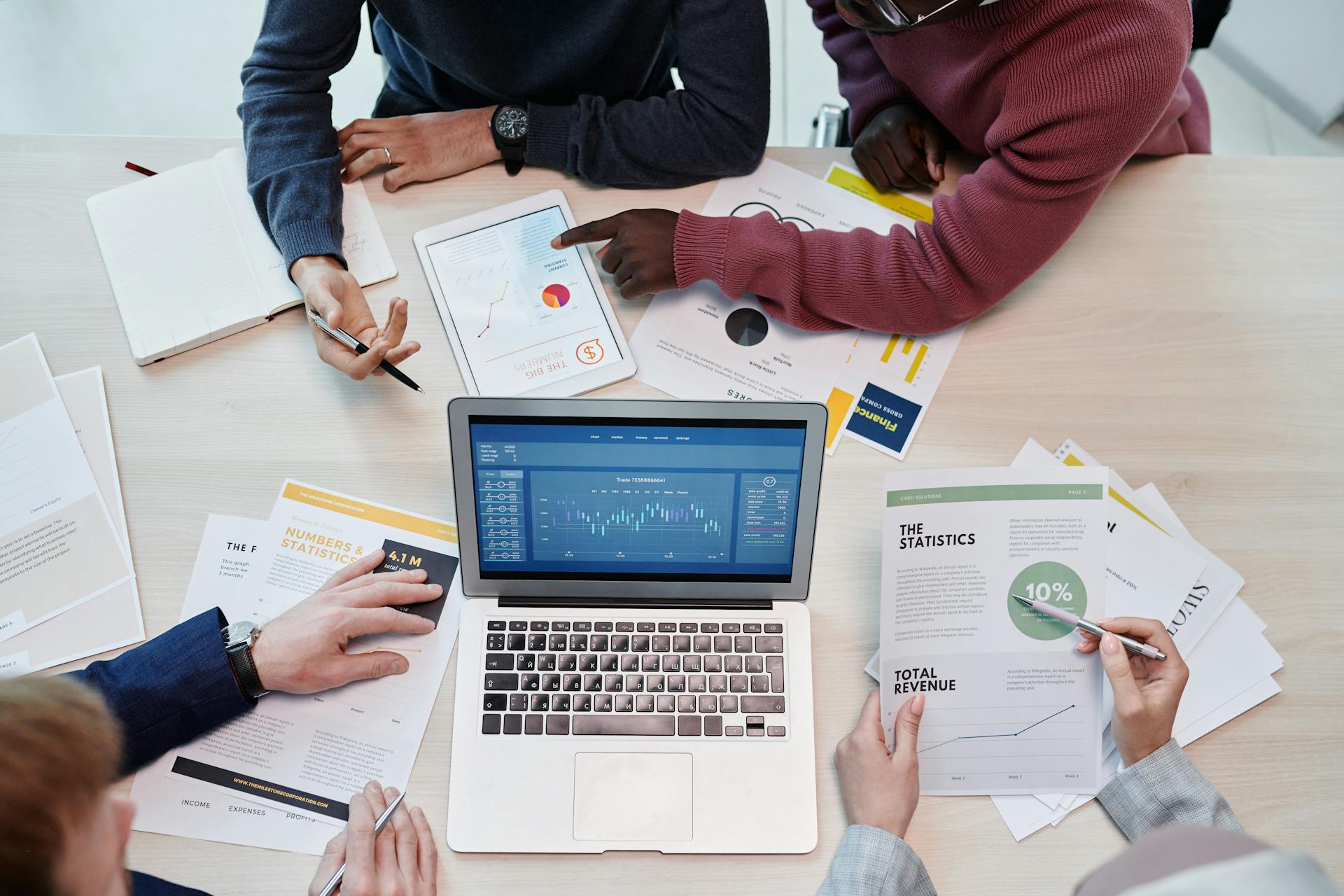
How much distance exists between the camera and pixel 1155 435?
1105mm

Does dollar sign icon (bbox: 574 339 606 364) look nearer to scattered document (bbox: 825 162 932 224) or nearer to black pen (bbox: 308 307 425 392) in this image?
black pen (bbox: 308 307 425 392)

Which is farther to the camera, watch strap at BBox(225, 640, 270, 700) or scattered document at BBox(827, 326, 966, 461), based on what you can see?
scattered document at BBox(827, 326, 966, 461)

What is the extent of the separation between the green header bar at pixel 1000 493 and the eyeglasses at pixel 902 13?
0.47 m

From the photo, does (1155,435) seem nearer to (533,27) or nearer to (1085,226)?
(1085,226)

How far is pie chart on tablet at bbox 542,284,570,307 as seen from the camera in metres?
1.13

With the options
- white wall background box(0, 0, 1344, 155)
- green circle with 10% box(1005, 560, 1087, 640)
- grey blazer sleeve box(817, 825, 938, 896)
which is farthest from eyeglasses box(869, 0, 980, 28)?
white wall background box(0, 0, 1344, 155)

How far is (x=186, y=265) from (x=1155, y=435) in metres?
1.14

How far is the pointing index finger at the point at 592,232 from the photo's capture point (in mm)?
1136

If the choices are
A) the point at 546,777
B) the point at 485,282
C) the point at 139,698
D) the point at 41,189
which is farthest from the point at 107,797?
the point at 41,189

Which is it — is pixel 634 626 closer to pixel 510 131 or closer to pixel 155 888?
pixel 155 888

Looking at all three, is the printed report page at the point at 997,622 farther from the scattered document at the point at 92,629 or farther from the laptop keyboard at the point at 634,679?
the scattered document at the point at 92,629

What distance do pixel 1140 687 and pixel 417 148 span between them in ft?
3.33

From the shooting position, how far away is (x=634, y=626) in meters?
0.96

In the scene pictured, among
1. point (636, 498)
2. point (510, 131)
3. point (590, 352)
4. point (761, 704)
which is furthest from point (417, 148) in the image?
point (761, 704)
